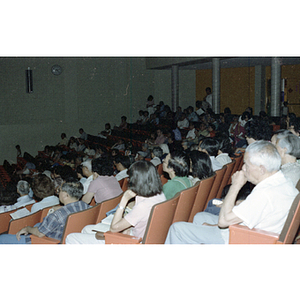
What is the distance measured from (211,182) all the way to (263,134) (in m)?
1.21

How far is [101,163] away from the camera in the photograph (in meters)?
2.53

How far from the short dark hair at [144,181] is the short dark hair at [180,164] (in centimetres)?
43

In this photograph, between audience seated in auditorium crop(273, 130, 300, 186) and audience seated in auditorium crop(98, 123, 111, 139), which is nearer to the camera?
audience seated in auditorium crop(273, 130, 300, 186)

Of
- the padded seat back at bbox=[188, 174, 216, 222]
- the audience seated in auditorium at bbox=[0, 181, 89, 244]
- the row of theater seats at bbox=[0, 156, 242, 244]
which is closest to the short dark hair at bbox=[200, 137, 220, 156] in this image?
the row of theater seats at bbox=[0, 156, 242, 244]

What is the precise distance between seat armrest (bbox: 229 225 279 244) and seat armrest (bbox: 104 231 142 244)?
43 centimetres

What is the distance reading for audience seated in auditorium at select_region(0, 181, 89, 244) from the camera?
184cm

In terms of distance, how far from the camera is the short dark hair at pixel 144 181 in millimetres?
1618

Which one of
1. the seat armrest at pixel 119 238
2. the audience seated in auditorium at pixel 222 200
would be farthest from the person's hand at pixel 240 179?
the seat armrest at pixel 119 238

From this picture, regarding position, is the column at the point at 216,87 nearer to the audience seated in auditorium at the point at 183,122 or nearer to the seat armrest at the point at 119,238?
the audience seated in auditorium at the point at 183,122

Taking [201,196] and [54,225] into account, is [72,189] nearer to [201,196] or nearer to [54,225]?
[54,225]

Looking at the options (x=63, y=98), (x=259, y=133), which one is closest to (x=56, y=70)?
(x=63, y=98)

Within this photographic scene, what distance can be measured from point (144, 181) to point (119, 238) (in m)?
0.29

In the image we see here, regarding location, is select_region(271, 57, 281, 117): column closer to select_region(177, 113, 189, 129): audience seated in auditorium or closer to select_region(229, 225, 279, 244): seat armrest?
select_region(177, 113, 189, 129): audience seated in auditorium
